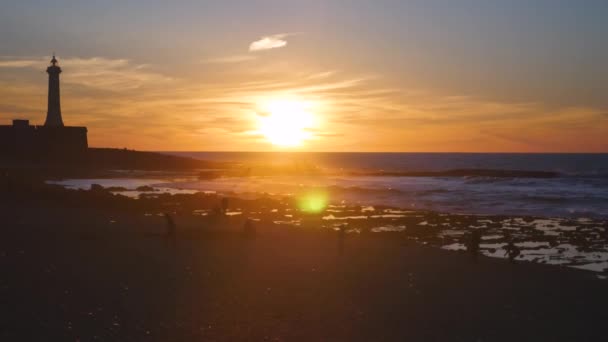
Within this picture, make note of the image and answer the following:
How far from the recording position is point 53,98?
199ft

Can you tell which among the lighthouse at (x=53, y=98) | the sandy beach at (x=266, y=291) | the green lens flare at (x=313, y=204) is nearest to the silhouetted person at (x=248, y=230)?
the sandy beach at (x=266, y=291)

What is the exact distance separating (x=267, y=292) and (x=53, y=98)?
54.7m

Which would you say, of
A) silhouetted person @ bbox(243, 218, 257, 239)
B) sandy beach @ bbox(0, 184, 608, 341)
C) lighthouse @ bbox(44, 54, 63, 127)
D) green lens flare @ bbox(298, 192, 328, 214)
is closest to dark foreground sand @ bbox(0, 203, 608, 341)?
sandy beach @ bbox(0, 184, 608, 341)

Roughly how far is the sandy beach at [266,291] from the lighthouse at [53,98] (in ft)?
141

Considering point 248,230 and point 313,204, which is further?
point 313,204

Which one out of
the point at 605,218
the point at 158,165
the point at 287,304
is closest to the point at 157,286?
the point at 287,304

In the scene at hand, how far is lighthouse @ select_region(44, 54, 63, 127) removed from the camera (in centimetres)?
5969

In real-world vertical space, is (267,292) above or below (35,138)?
below

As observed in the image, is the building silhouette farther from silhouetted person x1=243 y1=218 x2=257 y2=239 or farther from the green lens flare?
silhouetted person x1=243 y1=218 x2=257 y2=239

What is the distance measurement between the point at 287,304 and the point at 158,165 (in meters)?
75.2

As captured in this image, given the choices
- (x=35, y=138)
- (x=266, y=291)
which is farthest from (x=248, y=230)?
(x=35, y=138)

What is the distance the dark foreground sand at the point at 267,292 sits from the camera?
10.1 meters

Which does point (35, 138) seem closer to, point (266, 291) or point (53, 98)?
point (53, 98)

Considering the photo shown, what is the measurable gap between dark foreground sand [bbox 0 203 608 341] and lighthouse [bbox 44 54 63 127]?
44194 millimetres
